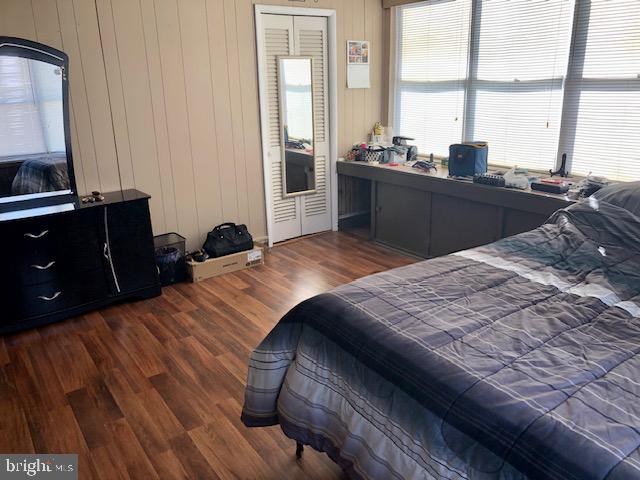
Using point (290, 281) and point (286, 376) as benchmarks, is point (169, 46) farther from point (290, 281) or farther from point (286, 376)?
point (286, 376)

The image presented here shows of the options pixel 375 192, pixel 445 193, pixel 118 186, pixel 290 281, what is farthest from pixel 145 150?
pixel 445 193

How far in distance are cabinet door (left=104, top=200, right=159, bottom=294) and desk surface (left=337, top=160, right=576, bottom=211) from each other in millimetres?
2094

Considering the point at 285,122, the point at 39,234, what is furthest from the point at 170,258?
the point at 285,122

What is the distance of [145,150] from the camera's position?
12.6 ft

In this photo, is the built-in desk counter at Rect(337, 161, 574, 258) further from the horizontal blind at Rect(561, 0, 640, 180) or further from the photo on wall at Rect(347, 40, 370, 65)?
the photo on wall at Rect(347, 40, 370, 65)

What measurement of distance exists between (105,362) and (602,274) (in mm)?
2638

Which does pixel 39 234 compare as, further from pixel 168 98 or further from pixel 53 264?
pixel 168 98

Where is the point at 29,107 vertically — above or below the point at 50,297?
above

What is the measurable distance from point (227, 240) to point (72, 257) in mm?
1233

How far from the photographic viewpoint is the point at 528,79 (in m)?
3.84

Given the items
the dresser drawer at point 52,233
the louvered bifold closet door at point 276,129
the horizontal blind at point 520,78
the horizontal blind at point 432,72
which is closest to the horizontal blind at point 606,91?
the horizontal blind at point 520,78

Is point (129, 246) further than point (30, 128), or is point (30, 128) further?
point (129, 246)

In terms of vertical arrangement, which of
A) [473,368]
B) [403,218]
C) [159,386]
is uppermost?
[473,368]

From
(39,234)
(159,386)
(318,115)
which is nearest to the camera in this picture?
(159,386)
